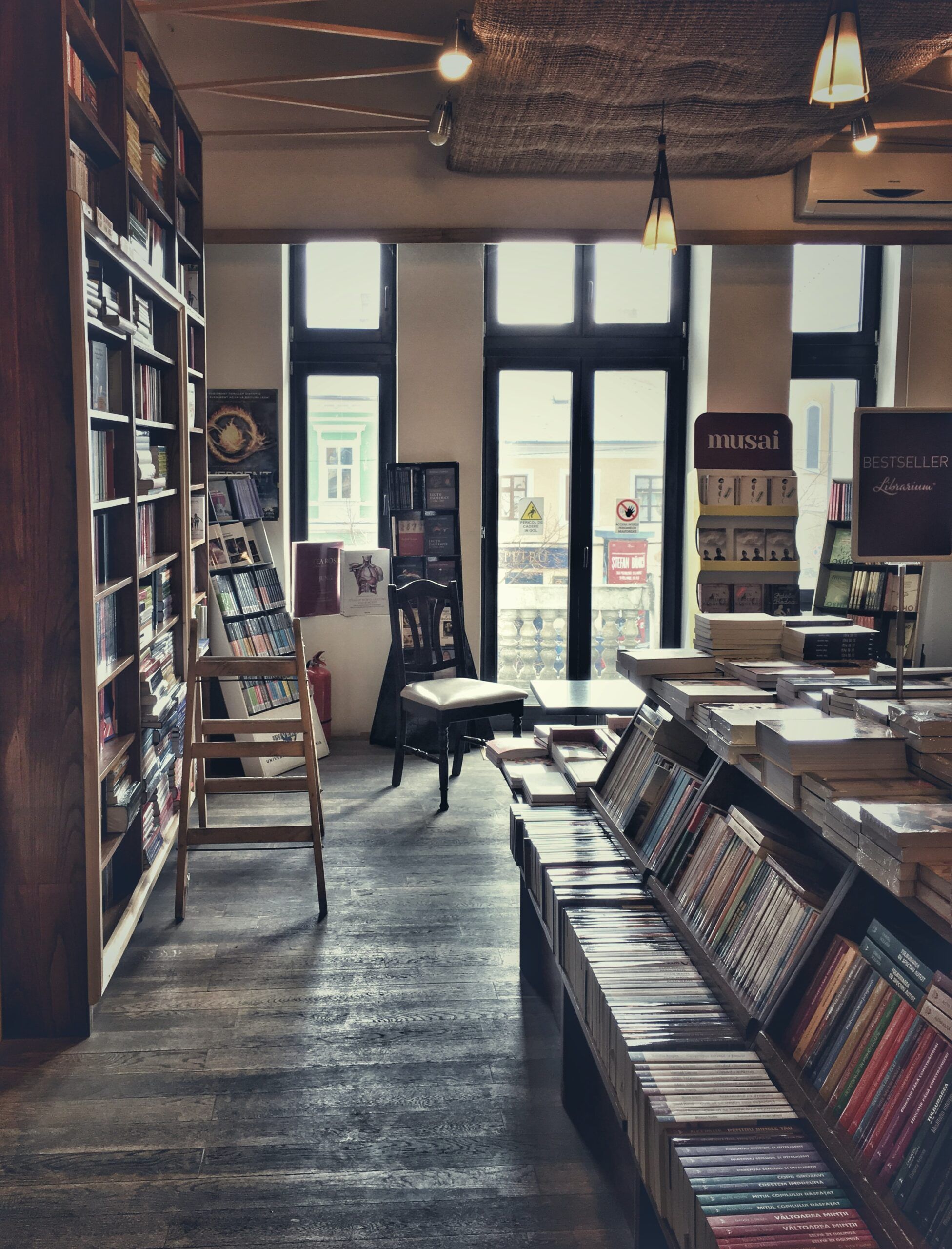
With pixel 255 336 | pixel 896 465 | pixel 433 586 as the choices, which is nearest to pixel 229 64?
pixel 255 336

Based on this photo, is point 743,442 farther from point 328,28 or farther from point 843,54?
point 843,54

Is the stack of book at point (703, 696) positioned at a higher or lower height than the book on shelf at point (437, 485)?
lower

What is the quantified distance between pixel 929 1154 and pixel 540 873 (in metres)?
1.35

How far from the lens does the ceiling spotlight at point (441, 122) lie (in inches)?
184

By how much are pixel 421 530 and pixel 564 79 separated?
2.64 meters

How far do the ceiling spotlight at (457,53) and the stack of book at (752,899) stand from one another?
2.93 meters

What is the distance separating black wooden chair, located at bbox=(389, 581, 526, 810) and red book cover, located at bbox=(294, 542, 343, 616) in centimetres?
72

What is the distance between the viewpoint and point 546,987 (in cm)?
297

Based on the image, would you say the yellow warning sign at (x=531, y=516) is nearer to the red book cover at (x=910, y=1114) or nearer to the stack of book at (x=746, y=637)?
the stack of book at (x=746, y=637)

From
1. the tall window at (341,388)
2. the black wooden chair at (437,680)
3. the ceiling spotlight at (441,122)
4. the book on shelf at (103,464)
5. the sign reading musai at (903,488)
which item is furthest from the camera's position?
the tall window at (341,388)

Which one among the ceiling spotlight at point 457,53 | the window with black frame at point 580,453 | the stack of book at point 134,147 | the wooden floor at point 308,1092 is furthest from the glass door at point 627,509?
the stack of book at point 134,147

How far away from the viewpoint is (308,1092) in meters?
2.49

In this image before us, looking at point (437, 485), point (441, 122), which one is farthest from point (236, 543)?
point (441, 122)

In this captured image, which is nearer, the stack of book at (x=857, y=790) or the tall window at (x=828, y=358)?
the stack of book at (x=857, y=790)
